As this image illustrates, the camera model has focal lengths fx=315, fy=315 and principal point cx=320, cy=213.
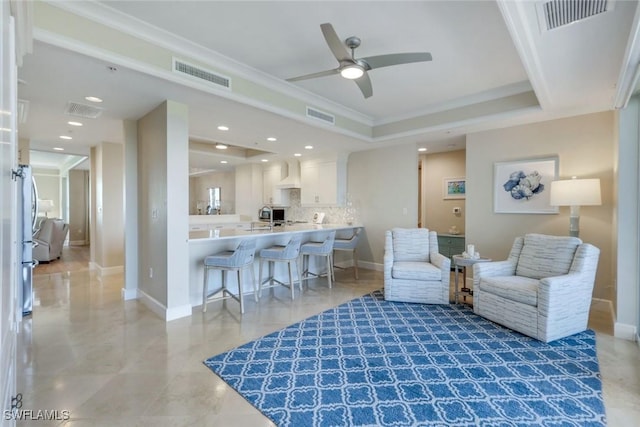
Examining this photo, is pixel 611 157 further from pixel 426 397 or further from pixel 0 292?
pixel 0 292

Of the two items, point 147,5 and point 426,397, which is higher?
point 147,5

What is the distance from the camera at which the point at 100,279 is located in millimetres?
5480

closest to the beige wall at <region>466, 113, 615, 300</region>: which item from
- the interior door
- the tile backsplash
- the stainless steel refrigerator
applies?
the tile backsplash

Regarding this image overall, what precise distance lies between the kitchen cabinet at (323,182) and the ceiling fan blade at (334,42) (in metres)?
4.07

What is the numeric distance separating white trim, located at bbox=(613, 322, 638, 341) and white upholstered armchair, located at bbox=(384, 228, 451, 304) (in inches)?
62.2

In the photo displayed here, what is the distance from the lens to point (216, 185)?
1143 cm

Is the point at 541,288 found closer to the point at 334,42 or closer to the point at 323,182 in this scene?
the point at 334,42

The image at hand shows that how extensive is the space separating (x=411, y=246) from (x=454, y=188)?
2.66 metres

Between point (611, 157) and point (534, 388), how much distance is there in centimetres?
322

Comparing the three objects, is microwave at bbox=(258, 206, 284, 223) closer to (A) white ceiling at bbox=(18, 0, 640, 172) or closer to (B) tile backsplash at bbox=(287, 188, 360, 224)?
(B) tile backsplash at bbox=(287, 188, 360, 224)

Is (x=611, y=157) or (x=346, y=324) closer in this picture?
(x=346, y=324)

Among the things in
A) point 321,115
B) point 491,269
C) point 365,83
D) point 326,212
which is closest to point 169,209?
point 321,115

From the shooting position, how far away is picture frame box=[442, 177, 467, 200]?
254 inches

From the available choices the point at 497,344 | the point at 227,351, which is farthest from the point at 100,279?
the point at 497,344
